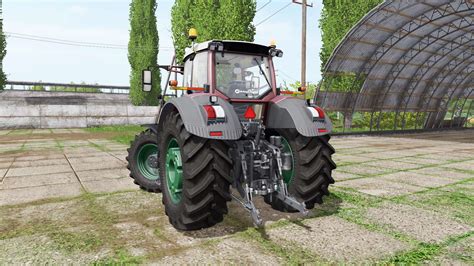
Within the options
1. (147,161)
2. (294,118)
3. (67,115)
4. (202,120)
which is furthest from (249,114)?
(67,115)

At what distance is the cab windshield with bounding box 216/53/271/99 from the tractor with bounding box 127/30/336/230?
0.6 inches

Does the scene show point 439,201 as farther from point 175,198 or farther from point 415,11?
point 415,11

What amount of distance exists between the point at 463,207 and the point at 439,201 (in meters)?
0.37

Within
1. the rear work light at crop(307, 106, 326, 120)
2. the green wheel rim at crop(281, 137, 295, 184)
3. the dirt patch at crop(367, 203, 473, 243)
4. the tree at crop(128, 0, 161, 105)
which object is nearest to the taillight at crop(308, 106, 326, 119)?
the rear work light at crop(307, 106, 326, 120)

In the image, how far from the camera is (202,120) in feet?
11.8

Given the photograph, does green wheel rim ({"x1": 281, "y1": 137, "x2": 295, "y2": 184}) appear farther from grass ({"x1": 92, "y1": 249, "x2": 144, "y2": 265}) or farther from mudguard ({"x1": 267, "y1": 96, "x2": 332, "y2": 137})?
grass ({"x1": 92, "y1": 249, "x2": 144, "y2": 265})

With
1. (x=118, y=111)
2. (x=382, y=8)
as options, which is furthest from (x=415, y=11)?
(x=118, y=111)

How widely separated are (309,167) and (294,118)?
665 mm

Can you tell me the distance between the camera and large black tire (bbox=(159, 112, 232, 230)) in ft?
11.7

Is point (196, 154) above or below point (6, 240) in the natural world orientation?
above

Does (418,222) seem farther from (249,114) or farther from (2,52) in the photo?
(2,52)

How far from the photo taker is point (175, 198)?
13.8ft

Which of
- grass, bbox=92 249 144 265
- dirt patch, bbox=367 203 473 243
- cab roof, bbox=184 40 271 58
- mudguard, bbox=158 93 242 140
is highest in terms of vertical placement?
cab roof, bbox=184 40 271 58

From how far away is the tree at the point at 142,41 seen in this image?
2967 cm
